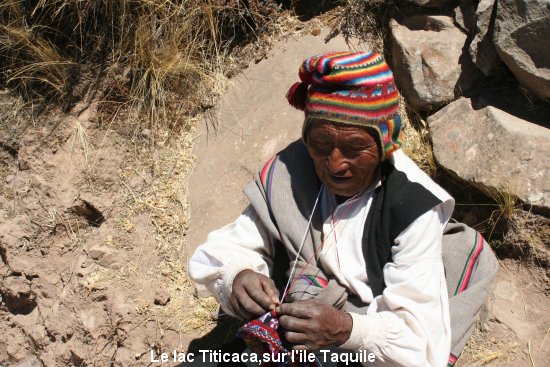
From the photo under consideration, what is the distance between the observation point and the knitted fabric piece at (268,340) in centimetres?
215

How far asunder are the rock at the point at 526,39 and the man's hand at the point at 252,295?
1.60 meters

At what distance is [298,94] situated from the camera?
88.4 inches

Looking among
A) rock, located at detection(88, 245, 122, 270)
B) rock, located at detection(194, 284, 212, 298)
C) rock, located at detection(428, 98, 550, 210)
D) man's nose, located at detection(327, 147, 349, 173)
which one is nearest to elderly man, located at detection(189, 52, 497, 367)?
man's nose, located at detection(327, 147, 349, 173)

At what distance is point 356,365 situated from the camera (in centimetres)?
236

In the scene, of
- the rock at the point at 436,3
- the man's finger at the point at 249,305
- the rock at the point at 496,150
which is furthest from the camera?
the rock at the point at 436,3

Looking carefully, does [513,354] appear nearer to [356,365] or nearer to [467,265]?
[467,265]

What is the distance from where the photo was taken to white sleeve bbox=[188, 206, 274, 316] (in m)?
2.39

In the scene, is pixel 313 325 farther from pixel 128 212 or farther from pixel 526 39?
pixel 128 212

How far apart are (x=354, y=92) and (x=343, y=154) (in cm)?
23

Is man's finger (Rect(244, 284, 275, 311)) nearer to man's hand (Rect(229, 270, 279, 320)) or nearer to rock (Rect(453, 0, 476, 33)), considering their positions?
man's hand (Rect(229, 270, 279, 320))

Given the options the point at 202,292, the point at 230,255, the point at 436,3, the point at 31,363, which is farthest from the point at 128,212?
the point at 436,3

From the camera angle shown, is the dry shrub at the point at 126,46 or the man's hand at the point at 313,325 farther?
the dry shrub at the point at 126,46

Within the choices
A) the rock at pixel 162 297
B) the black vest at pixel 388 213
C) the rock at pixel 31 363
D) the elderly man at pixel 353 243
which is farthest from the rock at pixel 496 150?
the rock at pixel 31 363

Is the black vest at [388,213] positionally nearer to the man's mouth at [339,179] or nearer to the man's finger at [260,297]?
the man's mouth at [339,179]
